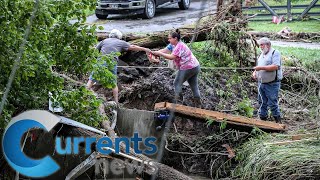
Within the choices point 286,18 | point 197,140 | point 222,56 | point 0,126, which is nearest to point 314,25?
point 286,18

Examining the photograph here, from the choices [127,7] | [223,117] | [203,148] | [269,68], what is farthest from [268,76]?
[127,7]

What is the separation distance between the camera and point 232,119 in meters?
9.60

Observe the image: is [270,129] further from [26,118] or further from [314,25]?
[314,25]

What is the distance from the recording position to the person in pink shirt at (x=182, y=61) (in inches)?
386

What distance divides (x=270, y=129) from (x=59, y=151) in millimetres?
3437

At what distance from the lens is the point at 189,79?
1033cm

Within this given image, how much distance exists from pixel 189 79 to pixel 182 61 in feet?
1.80

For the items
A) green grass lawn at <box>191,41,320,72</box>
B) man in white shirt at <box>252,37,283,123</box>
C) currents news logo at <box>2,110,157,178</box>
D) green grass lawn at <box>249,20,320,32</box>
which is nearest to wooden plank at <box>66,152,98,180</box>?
currents news logo at <box>2,110,157,178</box>

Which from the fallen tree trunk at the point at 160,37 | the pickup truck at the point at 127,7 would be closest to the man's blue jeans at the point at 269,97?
the fallen tree trunk at the point at 160,37

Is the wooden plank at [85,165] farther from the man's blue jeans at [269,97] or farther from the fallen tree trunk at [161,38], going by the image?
the fallen tree trunk at [161,38]

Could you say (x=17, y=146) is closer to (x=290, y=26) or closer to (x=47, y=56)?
(x=47, y=56)

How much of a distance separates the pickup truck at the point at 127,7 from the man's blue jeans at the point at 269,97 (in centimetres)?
879

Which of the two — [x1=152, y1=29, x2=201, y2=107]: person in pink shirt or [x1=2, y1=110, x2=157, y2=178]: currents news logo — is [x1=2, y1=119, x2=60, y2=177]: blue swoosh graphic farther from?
[x1=152, y1=29, x2=201, y2=107]: person in pink shirt

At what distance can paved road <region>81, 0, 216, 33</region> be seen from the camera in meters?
17.3
